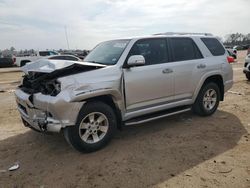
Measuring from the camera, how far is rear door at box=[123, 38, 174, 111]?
455cm

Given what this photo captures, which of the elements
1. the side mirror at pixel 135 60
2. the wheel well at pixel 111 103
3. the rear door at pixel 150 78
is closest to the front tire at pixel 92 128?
the wheel well at pixel 111 103

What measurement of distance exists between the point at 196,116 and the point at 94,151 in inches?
117

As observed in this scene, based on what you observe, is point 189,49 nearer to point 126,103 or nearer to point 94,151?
point 126,103

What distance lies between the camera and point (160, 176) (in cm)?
348

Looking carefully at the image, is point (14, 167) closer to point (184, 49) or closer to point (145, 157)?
point (145, 157)

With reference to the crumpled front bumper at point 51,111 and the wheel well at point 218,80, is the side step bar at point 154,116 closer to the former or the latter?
the wheel well at point 218,80

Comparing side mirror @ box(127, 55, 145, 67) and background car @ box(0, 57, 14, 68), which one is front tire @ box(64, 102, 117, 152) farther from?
background car @ box(0, 57, 14, 68)

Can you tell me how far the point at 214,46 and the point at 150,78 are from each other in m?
2.37

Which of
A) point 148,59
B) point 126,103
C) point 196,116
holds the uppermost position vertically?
point 148,59

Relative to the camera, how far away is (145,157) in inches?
159

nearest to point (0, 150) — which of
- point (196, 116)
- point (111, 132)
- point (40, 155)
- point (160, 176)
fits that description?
point (40, 155)

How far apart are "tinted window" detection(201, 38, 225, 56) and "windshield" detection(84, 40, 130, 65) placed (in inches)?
86.8

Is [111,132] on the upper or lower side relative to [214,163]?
upper

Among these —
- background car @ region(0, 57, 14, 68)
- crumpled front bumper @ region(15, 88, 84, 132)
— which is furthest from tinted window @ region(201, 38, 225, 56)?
background car @ region(0, 57, 14, 68)
